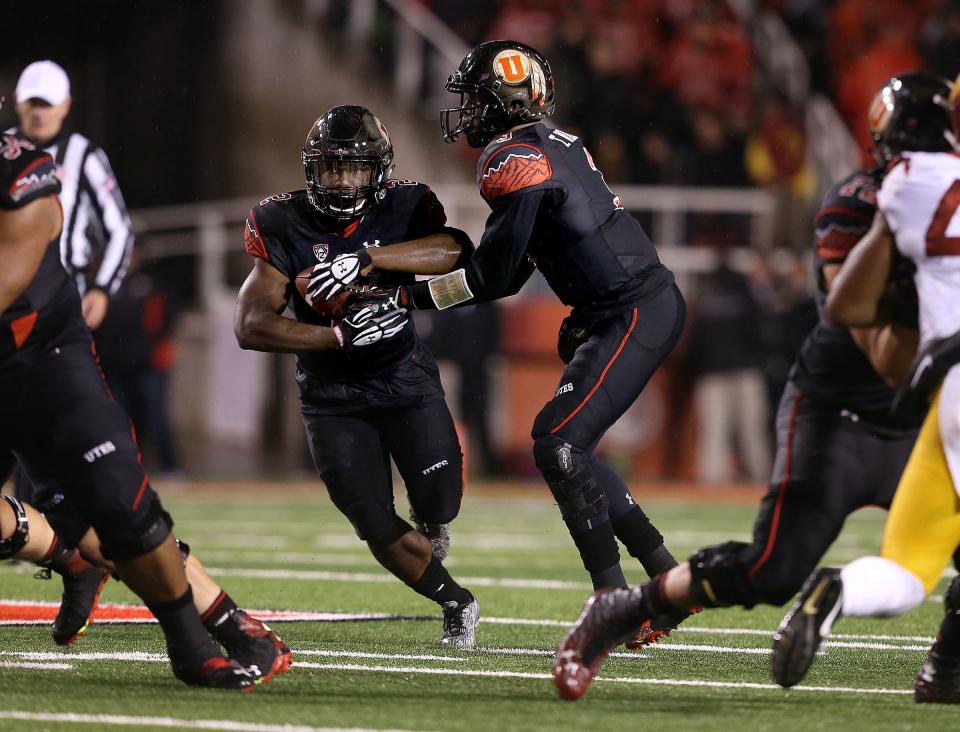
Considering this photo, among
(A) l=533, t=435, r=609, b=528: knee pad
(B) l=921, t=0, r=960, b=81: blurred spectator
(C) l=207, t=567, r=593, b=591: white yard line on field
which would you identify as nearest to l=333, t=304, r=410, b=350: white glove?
(A) l=533, t=435, r=609, b=528: knee pad

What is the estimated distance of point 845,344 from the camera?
4.27 metres

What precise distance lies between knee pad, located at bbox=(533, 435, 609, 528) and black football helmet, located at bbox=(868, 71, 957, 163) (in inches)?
56.8

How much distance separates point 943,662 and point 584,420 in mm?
1312

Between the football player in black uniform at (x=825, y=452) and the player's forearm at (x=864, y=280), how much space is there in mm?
116

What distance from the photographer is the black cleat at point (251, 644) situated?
4.55 metres

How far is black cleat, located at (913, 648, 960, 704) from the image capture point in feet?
14.3

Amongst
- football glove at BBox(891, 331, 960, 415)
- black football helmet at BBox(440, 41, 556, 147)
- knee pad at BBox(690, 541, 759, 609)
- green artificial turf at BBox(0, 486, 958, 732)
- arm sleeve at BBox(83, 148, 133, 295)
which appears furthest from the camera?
arm sleeve at BBox(83, 148, 133, 295)

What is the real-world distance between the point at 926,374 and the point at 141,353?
32.6 feet

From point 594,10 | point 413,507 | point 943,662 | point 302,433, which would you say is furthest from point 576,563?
point 594,10

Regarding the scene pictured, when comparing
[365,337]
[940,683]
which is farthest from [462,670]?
[940,683]

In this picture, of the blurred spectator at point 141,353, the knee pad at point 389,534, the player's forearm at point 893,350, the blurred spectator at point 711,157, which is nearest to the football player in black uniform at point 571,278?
the knee pad at point 389,534

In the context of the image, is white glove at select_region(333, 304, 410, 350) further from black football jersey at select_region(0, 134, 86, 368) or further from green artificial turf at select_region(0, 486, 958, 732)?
black football jersey at select_region(0, 134, 86, 368)

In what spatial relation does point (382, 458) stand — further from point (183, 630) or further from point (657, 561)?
point (183, 630)

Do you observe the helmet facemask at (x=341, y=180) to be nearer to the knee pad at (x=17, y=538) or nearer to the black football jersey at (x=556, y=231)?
the black football jersey at (x=556, y=231)
